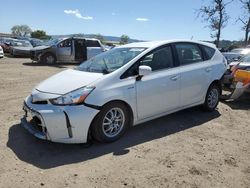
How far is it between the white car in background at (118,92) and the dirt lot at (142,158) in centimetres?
28

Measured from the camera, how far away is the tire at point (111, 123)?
459 cm

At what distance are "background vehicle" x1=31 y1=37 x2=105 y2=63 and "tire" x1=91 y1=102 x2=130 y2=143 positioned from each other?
13415mm

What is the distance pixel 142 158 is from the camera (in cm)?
435

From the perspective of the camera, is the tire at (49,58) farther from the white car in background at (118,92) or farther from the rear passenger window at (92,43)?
the white car in background at (118,92)

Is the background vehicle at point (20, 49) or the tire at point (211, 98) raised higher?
the background vehicle at point (20, 49)

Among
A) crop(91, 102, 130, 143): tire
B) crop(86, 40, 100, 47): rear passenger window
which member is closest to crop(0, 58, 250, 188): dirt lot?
crop(91, 102, 130, 143): tire

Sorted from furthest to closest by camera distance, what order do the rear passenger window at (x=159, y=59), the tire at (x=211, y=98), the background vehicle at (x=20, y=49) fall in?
1. the background vehicle at (x=20, y=49)
2. the tire at (x=211, y=98)
3. the rear passenger window at (x=159, y=59)

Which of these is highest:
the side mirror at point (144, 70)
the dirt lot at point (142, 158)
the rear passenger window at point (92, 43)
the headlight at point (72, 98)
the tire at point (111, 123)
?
the rear passenger window at point (92, 43)

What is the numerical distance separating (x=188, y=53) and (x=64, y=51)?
44.6 ft

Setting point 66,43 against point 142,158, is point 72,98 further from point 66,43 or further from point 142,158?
point 66,43

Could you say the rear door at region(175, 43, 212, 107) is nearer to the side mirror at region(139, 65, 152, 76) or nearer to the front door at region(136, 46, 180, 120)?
the front door at region(136, 46, 180, 120)

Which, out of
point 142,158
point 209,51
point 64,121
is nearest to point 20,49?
point 209,51

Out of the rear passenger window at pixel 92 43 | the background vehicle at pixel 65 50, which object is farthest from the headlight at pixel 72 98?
the rear passenger window at pixel 92 43

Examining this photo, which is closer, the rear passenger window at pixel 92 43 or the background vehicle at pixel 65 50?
the background vehicle at pixel 65 50
